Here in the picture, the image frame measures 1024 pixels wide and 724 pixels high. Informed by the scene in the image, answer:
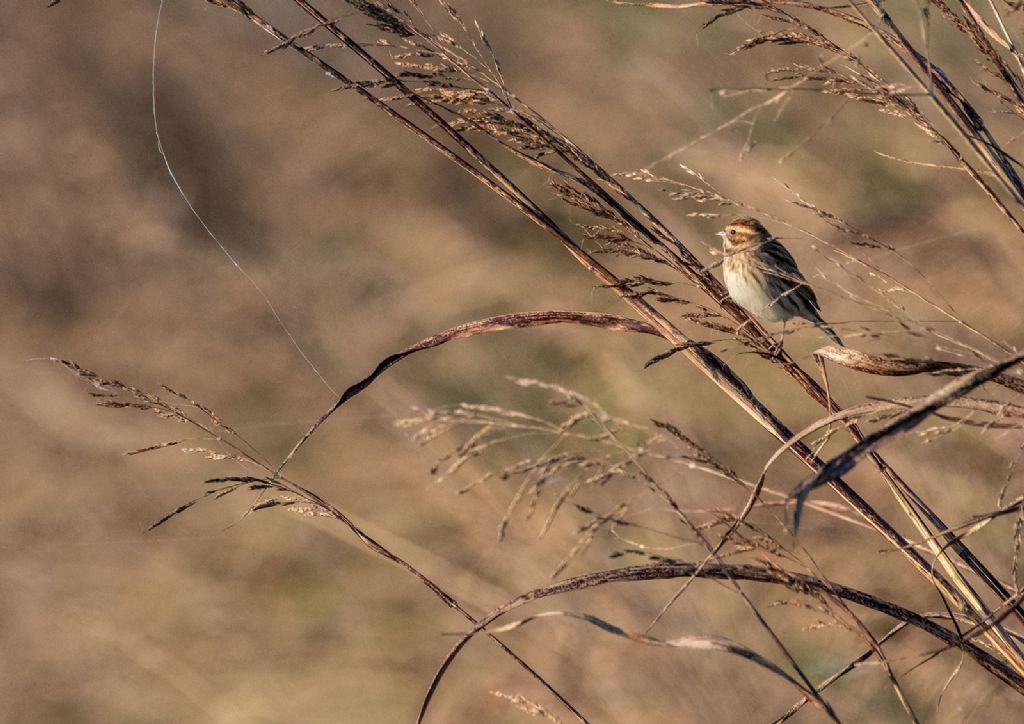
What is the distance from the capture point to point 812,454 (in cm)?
146

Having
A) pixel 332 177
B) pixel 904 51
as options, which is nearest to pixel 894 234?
pixel 332 177

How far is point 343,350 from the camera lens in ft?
15.8

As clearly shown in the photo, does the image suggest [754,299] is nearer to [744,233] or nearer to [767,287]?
[767,287]

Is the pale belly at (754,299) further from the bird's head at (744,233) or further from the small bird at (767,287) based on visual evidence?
the bird's head at (744,233)

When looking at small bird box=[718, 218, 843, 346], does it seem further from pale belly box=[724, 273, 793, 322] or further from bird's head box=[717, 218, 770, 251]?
bird's head box=[717, 218, 770, 251]

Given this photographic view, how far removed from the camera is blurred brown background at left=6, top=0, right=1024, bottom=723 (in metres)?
3.56

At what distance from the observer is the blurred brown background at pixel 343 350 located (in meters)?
3.56

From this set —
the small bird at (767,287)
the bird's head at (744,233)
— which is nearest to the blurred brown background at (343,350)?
the small bird at (767,287)

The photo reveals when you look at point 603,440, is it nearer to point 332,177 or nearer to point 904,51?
point 904,51

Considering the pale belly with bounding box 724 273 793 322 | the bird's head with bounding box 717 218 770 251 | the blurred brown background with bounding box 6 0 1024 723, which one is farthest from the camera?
the blurred brown background with bounding box 6 0 1024 723

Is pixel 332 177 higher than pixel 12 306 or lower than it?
higher

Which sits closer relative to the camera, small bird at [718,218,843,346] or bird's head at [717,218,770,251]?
small bird at [718,218,843,346]

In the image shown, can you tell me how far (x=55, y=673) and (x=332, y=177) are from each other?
2.98m

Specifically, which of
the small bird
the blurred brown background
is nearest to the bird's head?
the small bird
